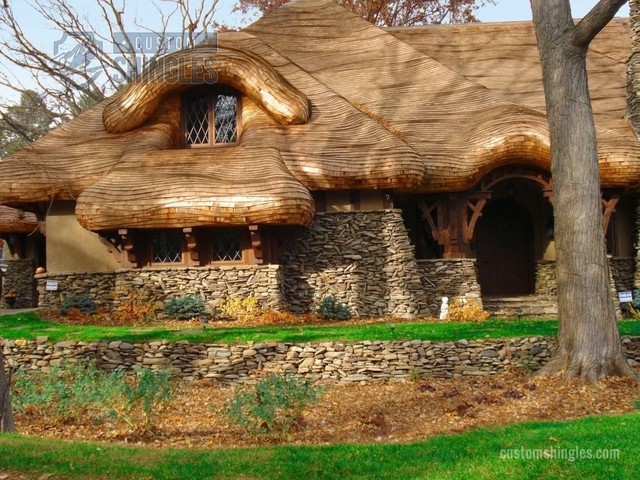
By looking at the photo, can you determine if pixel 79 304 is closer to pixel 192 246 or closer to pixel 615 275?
pixel 192 246

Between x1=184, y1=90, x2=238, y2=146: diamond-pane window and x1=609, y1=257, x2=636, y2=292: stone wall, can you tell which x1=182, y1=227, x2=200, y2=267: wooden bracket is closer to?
x1=184, y1=90, x2=238, y2=146: diamond-pane window

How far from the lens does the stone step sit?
601 inches

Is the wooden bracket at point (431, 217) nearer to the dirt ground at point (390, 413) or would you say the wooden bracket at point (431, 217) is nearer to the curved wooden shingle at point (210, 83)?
the curved wooden shingle at point (210, 83)

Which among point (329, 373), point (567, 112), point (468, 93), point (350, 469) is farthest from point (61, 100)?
point (350, 469)

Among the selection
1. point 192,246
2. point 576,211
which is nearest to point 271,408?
point 576,211

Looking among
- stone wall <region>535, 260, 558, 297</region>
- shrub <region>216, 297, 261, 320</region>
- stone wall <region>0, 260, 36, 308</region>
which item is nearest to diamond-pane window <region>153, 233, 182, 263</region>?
shrub <region>216, 297, 261, 320</region>

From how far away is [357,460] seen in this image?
5488 mm

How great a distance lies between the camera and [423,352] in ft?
33.6

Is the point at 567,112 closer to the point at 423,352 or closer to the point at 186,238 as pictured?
the point at 423,352

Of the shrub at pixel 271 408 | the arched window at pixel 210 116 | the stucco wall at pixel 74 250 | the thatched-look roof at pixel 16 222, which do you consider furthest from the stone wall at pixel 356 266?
→ the thatched-look roof at pixel 16 222

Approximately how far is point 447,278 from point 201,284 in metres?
6.19

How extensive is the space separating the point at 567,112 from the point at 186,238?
8822 millimetres

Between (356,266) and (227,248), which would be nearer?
(227,248)

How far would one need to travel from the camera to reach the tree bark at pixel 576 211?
8.62 m
